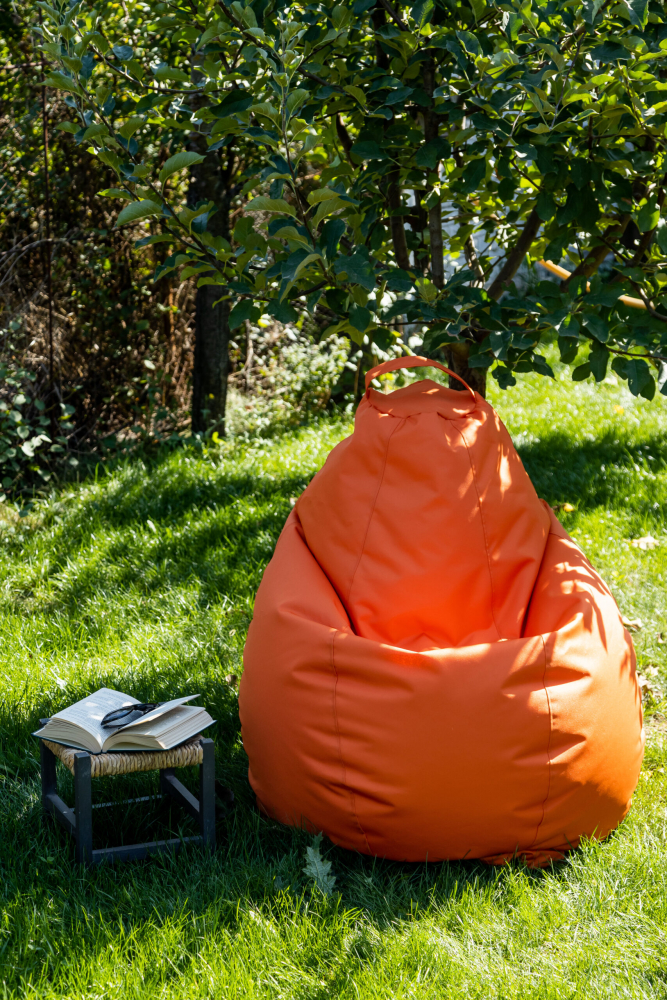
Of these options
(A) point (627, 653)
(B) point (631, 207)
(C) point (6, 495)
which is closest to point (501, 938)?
(A) point (627, 653)

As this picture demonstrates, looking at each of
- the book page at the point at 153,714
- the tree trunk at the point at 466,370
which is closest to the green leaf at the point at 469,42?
the tree trunk at the point at 466,370

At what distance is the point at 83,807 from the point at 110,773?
105mm

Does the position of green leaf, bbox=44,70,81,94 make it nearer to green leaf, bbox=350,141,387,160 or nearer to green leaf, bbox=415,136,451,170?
green leaf, bbox=350,141,387,160

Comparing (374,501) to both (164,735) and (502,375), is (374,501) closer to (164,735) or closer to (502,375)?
(502,375)

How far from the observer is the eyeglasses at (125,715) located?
2.34 metres

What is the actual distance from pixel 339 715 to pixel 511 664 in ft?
1.55

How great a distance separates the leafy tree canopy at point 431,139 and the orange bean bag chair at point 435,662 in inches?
15.4

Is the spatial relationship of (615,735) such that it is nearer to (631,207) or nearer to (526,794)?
(526,794)

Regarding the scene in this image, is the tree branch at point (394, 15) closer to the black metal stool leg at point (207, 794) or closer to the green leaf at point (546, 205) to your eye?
the green leaf at point (546, 205)

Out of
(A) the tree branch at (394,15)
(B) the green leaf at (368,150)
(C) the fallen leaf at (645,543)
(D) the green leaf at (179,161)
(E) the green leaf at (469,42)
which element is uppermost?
(A) the tree branch at (394,15)

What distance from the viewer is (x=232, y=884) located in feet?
7.38

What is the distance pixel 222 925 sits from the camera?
6.85 ft

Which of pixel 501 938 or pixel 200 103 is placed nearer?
pixel 501 938

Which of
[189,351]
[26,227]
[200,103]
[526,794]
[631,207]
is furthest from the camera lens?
[189,351]
